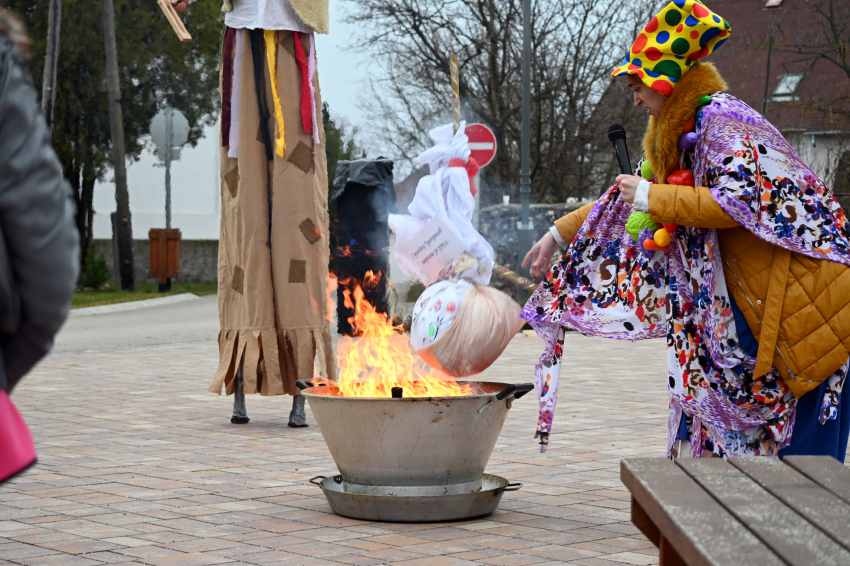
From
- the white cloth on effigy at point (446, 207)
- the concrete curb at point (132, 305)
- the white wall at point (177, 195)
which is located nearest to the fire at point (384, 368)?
the white cloth on effigy at point (446, 207)

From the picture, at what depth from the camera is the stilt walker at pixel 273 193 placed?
6.02m

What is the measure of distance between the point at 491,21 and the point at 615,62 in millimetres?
2883

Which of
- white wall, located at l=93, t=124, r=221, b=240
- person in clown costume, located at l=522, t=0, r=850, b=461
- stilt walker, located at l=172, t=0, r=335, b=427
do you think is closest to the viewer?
person in clown costume, located at l=522, t=0, r=850, b=461

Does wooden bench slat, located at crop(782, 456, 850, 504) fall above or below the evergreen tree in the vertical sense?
below

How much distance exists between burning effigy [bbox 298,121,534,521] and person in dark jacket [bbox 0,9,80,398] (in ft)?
7.72

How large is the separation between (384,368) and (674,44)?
1.70m

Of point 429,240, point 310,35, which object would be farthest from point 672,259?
point 310,35

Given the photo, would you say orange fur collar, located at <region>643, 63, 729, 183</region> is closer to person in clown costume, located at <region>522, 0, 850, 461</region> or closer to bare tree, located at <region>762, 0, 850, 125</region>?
person in clown costume, located at <region>522, 0, 850, 461</region>

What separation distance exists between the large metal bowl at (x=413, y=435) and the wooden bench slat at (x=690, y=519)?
1.36 meters

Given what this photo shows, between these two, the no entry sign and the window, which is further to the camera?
the window

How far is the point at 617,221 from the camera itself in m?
4.09

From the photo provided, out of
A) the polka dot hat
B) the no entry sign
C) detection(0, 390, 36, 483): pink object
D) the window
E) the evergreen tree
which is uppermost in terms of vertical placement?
the window

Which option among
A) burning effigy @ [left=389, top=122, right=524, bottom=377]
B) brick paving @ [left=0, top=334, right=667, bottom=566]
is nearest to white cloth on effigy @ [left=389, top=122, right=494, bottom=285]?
burning effigy @ [left=389, top=122, right=524, bottom=377]

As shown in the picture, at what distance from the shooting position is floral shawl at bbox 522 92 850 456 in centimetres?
345
